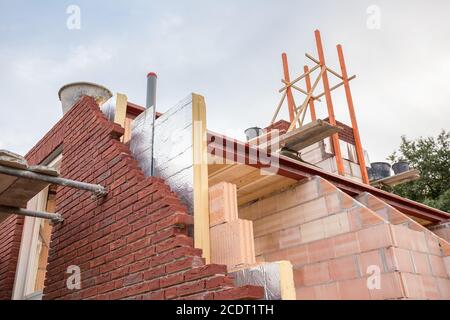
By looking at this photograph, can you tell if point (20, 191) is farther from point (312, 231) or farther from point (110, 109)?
point (312, 231)

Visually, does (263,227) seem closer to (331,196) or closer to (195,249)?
(331,196)

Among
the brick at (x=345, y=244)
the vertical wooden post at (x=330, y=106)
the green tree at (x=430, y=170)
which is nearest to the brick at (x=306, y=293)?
the brick at (x=345, y=244)

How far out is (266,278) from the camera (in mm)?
3066

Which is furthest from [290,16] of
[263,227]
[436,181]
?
[436,181]

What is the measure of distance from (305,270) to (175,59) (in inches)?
231

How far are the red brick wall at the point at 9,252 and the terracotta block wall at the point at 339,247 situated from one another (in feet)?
11.8

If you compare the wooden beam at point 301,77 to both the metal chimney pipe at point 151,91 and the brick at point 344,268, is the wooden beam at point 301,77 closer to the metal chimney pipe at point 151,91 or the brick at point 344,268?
the metal chimney pipe at point 151,91

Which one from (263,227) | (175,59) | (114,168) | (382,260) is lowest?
(382,260)

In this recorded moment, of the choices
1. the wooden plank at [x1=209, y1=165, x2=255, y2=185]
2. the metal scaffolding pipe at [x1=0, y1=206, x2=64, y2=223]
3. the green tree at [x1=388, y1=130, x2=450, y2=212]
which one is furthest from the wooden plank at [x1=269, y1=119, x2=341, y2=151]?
the green tree at [x1=388, y1=130, x2=450, y2=212]

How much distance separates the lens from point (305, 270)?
4781 mm

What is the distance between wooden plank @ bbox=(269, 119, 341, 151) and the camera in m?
5.75

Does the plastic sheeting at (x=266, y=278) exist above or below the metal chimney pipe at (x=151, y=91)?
below

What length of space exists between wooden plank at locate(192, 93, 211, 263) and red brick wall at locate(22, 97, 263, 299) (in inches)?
4.6

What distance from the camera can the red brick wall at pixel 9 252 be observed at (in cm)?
580
